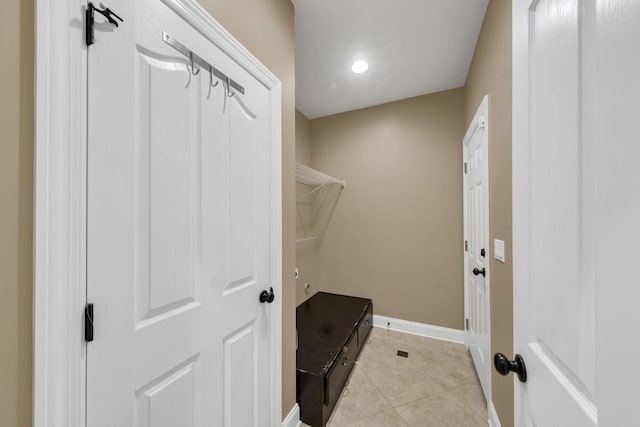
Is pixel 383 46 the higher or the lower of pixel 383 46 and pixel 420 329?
the higher

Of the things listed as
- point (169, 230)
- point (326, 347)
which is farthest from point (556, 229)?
point (326, 347)

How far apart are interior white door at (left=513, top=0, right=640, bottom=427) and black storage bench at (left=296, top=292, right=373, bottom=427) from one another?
1111 mm

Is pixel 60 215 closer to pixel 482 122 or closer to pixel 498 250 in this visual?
pixel 498 250

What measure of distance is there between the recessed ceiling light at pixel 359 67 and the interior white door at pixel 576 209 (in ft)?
5.03

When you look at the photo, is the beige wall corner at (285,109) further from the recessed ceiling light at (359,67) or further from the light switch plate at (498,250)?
the light switch plate at (498,250)

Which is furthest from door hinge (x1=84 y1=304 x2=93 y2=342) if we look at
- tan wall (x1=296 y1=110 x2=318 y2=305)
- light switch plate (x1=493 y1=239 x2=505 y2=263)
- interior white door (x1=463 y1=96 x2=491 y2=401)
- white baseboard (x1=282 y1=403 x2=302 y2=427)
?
tan wall (x1=296 y1=110 x2=318 y2=305)

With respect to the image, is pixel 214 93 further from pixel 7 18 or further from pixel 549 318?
pixel 549 318

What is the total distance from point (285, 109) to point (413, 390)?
219cm

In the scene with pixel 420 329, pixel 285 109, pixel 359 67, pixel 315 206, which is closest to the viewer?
pixel 285 109

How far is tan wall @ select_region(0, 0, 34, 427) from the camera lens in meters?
0.47

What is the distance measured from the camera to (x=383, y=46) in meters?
1.88

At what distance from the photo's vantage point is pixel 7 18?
0.48 meters

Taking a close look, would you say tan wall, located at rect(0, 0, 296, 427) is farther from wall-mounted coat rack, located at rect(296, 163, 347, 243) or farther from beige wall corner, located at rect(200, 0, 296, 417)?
wall-mounted coat rack, located at rect(296, 163, 347, 243)

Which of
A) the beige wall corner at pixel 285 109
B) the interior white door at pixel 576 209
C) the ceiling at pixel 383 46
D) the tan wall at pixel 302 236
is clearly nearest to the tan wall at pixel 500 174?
the ceiling at pixel 383 46
